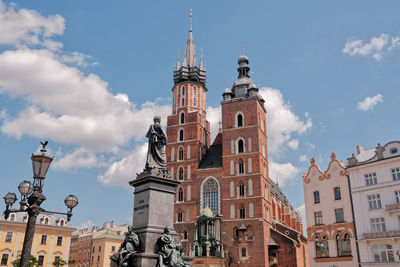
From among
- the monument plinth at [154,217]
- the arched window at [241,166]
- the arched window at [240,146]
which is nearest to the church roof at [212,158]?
the arched window at [241,166]

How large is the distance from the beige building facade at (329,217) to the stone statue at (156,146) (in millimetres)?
20659

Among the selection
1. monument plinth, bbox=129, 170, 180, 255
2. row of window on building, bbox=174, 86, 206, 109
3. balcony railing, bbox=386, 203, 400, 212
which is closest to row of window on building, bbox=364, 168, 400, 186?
balcony railing, bbox=386, 203, 400, 212

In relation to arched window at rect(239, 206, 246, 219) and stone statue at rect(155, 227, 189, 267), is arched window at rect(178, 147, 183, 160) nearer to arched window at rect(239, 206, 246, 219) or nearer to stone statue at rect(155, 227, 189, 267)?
arched window at rect(239, 206, 246, 219)

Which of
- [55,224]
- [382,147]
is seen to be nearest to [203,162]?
[55,224]

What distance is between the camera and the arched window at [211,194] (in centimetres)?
4456

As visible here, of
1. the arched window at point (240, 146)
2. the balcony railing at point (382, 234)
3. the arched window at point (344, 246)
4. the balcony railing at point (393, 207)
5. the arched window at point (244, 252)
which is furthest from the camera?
the arched window at point (240, 146)

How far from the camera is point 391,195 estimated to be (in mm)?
26844

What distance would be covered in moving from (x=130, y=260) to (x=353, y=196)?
22.7 metres

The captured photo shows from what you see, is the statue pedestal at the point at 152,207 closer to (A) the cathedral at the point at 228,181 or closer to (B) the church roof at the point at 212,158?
(A) the cathedral at the point at 228,181

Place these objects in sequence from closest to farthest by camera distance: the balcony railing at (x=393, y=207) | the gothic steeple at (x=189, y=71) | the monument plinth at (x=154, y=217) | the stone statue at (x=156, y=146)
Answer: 1. the monument plinth at (x=154, y=217)
2. the stone statue at (x=156, y=146)
3. the balcony railing at (x=393, y=207)
4. the gothic steeple at (x=189, y=71)

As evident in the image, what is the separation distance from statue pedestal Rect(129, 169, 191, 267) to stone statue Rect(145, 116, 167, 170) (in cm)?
55

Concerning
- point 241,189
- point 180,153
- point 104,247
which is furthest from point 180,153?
point 104,247

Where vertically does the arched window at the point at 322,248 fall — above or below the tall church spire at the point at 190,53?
below

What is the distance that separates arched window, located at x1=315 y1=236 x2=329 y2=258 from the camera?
94.3 feet
